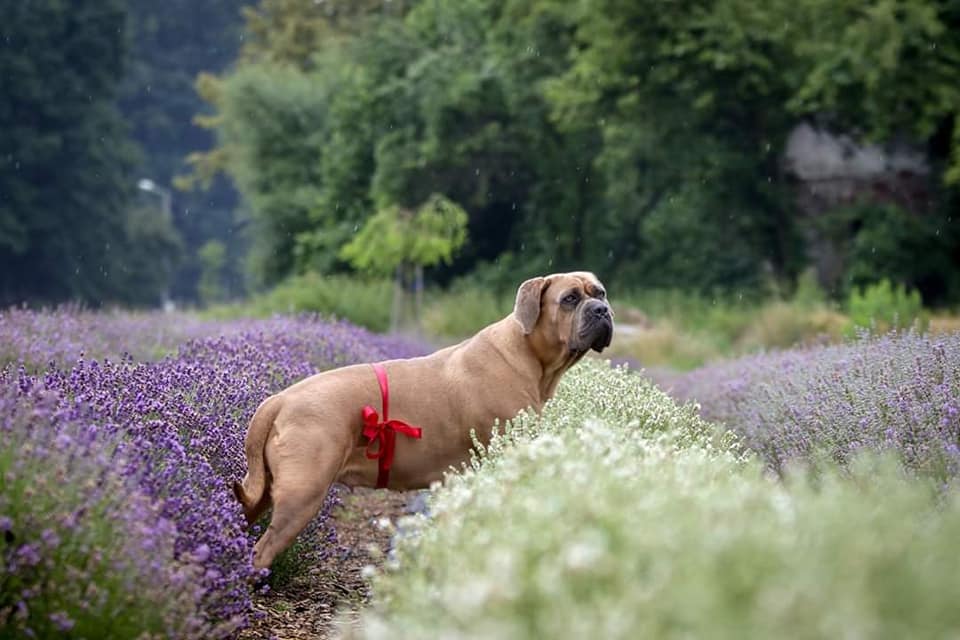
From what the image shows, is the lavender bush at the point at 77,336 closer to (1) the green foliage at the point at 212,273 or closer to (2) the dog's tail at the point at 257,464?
(2) the dog's tail at the point at 257,464

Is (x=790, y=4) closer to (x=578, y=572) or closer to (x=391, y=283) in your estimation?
(x=391, y=283)

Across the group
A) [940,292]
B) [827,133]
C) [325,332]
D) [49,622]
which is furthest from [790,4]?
[49,622]

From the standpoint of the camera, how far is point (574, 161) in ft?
101

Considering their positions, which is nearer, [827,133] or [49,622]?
→ [49,622]

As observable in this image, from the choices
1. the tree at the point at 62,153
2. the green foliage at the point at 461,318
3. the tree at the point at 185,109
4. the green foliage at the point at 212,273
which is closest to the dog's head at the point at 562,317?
the green foliage at the point at 461,318

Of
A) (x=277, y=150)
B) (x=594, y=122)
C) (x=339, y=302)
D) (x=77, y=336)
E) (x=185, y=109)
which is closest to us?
(x=77, y=336)

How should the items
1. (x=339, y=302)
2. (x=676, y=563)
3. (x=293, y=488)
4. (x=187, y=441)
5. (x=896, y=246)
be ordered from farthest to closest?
(x=896, y=246), (x=339, y=302), (x=187, y=441), (x=293, y=488), (x=676, y=563)

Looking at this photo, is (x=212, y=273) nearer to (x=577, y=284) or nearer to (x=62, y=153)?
(x=62, y=153)

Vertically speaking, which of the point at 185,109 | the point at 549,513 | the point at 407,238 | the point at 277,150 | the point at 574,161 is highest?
the point at 549,513

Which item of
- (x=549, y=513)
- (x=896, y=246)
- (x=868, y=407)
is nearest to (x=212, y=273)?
(x=896, y=246)

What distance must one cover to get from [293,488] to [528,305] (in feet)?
5.44

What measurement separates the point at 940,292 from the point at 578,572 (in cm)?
2466

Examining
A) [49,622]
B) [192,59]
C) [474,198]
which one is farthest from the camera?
[192,59]

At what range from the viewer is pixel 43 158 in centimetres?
4075
